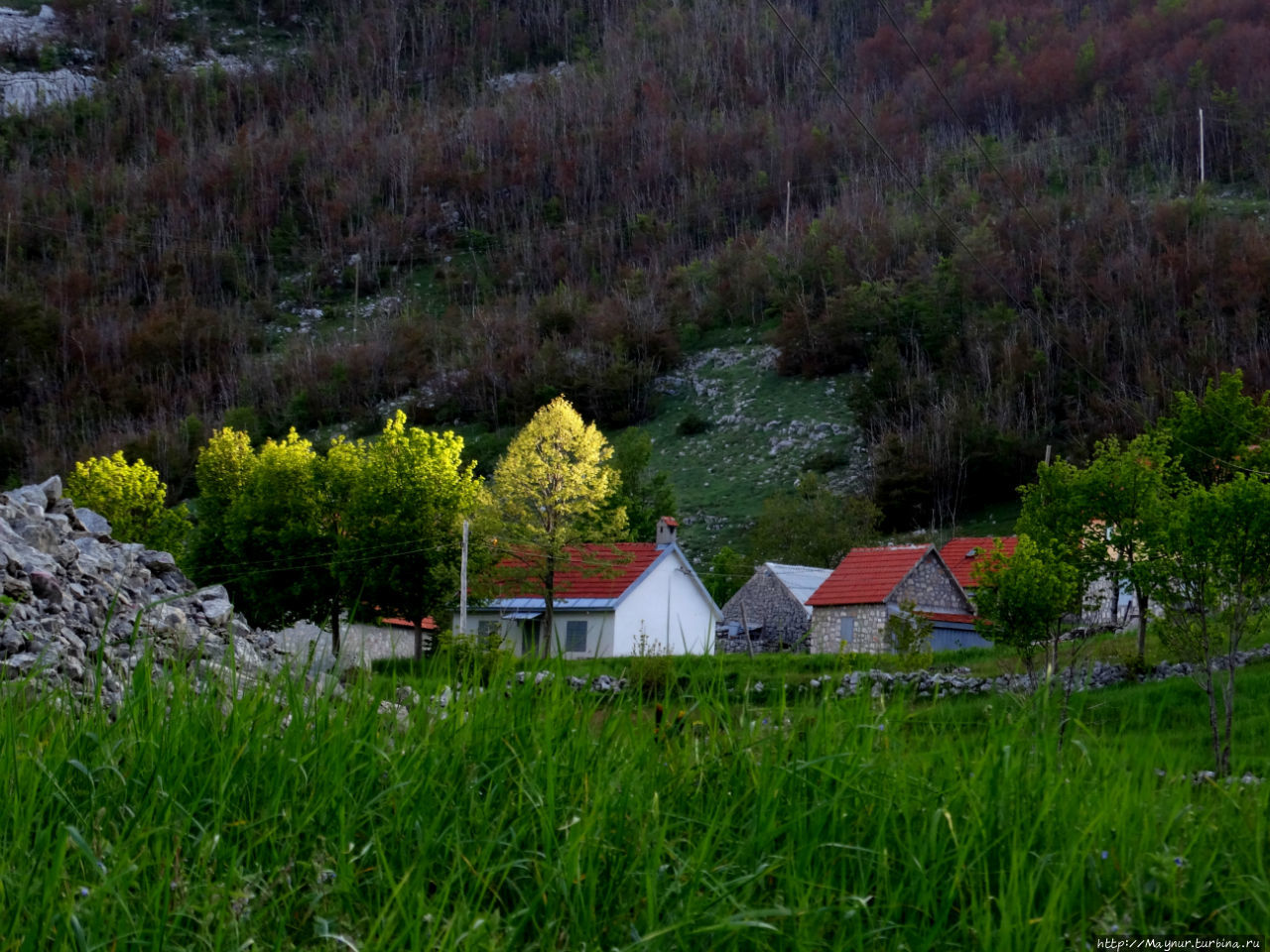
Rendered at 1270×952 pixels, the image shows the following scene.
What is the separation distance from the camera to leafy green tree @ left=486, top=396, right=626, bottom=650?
138 ft

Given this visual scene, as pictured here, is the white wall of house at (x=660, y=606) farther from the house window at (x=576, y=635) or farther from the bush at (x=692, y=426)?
the bush at (x=692, y=426)

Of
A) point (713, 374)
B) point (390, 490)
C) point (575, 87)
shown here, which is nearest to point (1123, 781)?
point (390, 490)

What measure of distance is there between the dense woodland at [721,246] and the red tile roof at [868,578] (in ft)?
61.5

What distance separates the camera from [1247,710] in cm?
2075

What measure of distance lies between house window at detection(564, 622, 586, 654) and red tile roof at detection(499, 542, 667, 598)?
148cm

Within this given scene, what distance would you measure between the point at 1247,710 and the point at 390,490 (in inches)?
1074

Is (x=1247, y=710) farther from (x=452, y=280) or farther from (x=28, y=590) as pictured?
(x=452, y=280)

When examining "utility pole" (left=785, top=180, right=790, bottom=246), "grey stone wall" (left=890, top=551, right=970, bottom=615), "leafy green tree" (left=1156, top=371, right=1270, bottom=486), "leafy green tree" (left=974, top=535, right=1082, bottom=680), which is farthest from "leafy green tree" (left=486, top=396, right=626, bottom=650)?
"utility pole" (left=785, top=180, right=790, bottom=246)

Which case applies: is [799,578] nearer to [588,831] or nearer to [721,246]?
[588,831]

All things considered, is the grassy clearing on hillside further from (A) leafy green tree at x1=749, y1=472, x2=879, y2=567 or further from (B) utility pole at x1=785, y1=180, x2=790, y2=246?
(B) utility pole at x1=785, y1=180, x2=790, y2=246

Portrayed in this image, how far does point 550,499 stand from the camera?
43.9m

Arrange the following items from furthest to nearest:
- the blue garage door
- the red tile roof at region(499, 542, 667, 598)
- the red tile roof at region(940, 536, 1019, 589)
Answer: the red tile roof at region(940, 536, 1019, 589) → the blue garage door → the red tile roof at region(499, 542, 667, 598)

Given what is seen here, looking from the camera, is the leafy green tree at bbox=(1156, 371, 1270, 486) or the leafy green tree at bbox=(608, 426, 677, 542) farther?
the leafy green tree at bbox=(608, 426, 677, 542)

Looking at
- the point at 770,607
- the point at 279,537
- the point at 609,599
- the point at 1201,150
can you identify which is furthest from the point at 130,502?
the point at 1201,150
